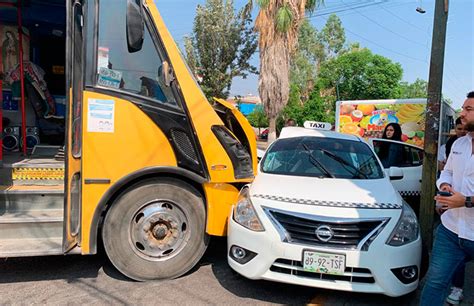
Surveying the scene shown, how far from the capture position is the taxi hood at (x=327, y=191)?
341cm

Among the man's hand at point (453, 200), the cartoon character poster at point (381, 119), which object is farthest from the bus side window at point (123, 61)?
the cartoon character poster at point (381, 119)

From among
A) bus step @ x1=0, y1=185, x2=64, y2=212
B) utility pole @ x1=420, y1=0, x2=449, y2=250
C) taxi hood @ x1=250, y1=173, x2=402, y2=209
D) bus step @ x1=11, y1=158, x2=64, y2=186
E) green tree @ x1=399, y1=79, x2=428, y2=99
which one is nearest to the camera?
taxi hood @ x1=250, y1=173, x2=402, y2=209

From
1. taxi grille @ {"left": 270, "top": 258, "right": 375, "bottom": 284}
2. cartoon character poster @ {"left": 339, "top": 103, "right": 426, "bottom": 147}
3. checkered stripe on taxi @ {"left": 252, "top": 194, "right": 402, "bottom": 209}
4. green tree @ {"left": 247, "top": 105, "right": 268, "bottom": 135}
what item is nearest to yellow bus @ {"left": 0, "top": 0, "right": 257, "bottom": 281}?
checkered stripe on taxi @ {"left": 252, "top": 194, "right": 402, "bottom": 209}

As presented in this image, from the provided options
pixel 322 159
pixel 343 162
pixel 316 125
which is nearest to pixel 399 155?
pixel 316 125

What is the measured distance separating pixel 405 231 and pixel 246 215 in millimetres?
1400

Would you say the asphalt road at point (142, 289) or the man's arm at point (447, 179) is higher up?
the man's arm at point (447, 179)

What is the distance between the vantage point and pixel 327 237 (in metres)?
3.14

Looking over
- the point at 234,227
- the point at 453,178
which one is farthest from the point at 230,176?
the point at 453,178

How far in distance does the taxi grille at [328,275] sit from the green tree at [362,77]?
91.4 ft

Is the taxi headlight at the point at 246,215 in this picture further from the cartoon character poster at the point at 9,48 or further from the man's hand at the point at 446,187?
the cartoon character poster at the point at 9,48

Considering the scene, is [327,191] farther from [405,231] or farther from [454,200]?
[454,200]

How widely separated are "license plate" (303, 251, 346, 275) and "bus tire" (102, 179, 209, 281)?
1.21 m

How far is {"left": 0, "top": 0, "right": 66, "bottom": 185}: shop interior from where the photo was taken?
19.4 feet

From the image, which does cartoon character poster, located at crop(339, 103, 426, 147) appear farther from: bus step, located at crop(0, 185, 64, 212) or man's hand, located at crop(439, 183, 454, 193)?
bus step, located at crop(0, 185, 64, 212)
